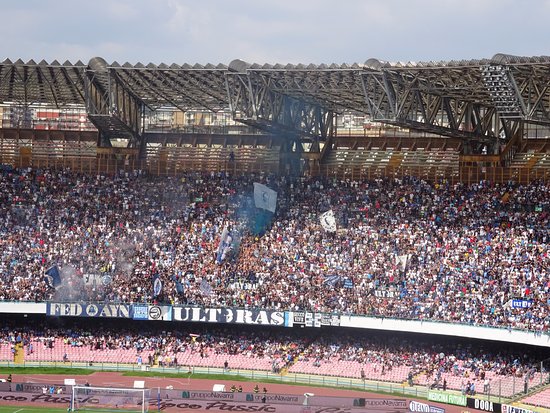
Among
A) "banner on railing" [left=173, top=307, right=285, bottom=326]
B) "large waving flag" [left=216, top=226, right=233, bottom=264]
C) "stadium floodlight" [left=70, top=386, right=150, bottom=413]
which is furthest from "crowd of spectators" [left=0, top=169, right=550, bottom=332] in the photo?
"stadium floodlight" [left=70, top=386, right=150, bottom=413]

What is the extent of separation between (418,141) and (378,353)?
19.7 meters

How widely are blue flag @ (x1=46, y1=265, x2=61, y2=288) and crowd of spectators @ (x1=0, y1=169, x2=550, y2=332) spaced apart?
0.53 meters

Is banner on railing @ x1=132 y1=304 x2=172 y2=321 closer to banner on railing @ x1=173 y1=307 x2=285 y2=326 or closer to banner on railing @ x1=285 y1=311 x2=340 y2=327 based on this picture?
banner on railing @ x1=173 y1=307 x2=285 y2=326

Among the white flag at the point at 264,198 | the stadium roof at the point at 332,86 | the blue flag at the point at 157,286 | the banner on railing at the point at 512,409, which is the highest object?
the stadium roof at the point at 332,86

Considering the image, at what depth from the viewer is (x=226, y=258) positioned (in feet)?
212

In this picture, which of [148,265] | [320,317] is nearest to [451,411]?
[320,317]

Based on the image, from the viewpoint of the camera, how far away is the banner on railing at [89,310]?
62281 mm

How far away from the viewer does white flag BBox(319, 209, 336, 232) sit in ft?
214

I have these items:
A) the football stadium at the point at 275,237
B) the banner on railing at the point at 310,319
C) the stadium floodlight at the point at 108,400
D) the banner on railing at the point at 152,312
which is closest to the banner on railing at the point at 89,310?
the football stadium at the point at 275,237

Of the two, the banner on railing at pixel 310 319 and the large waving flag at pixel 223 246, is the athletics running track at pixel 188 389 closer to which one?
the banner on railing at pixel 310 319

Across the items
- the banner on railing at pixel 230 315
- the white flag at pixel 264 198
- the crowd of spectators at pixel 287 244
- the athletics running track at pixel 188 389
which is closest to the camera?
the athletics running track at pixel 188 389

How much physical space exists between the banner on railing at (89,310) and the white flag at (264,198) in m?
11.5

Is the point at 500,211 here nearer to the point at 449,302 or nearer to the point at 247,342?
the point at 449,302

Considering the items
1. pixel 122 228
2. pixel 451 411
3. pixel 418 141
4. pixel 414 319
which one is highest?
pixel 418 141
